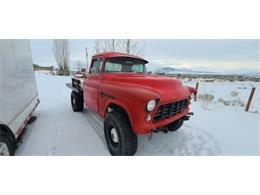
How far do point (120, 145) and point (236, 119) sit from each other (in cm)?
423

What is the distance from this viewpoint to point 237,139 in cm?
350

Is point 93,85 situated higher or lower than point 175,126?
higher

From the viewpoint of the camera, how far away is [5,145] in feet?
8.05

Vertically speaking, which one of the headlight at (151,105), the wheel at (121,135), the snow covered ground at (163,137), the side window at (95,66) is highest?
the side window at (95,66)

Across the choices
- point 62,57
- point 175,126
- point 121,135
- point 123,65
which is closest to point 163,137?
point 175,126

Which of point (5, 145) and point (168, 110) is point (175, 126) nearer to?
point (168, 110)

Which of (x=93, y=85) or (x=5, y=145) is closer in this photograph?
(x=5, y=145)

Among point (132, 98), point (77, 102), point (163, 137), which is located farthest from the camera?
point (77, 102)

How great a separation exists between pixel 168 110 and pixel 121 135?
969 millimetres

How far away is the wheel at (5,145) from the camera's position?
7.82 feet

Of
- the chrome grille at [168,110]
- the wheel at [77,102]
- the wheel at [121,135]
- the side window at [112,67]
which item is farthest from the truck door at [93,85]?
the chrome grille at [168,110]

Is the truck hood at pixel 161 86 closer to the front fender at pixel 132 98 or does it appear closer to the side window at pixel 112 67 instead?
the front fender at pixel 132 98

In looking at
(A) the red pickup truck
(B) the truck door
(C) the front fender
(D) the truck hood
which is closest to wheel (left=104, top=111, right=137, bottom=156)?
(A) the red pickup truck

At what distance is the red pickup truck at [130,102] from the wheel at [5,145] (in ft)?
5.50
